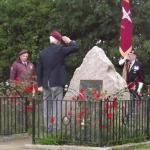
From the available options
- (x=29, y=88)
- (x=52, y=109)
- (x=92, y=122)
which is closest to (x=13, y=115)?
(x=29, y=88)

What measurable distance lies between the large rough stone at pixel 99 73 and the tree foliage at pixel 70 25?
31.2 ft

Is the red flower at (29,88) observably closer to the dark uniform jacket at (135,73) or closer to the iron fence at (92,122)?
the iron fence at (92,122)

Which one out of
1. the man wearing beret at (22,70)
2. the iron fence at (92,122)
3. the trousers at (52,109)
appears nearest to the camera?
the iron fence at (92,122)

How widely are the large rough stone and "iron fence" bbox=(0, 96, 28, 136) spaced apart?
93 cm

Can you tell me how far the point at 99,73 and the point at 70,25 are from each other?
11.3 m

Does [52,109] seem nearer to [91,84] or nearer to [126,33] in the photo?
[91,84]

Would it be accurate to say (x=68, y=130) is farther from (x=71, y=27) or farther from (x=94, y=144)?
(x=71, y=27)

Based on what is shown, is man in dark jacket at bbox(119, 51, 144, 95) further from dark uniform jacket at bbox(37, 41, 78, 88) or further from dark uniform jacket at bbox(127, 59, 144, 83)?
dark uniform jacket at bbox(37, 41, 78, 88)

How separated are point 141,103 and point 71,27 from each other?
41.8 ft

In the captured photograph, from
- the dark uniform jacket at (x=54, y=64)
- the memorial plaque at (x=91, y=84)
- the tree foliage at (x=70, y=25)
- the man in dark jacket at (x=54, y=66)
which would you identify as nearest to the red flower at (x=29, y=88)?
the memorial plaque at (x=91, y=84)

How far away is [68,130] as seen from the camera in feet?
35.3

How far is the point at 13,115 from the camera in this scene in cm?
1270

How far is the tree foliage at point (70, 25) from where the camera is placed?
74.8ft

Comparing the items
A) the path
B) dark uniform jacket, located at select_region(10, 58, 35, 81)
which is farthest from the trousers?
dark uniform jacket, located at select_region(10, 58, 35, 81)
